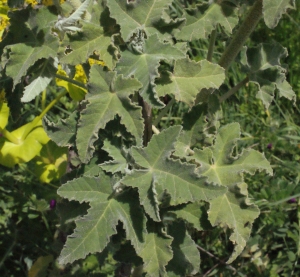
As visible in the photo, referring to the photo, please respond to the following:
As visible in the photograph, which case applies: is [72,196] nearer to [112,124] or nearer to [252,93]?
[112,124]

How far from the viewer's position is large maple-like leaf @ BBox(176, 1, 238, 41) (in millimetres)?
1221

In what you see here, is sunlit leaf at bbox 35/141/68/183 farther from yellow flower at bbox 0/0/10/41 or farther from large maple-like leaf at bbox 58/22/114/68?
large maple-like leaf at bbox 58/22/114/68

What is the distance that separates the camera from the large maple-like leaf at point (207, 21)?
4.00 ft

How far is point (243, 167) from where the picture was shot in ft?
4.38

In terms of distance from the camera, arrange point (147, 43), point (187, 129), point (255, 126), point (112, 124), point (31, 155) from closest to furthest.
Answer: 1. point (147, 43)
2. point (112, 124)
3. point (187, 129)
4. point (31, 155)
5. point (255, 126)

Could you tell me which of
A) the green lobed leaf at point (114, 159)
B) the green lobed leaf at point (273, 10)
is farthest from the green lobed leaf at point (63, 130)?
the green lobed leaf at point (273, 10)

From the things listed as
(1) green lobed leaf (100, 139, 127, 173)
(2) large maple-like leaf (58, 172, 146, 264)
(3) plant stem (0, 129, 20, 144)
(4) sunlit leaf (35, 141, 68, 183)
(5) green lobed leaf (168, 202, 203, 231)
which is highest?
(1) green lobed leaf (100, 139, 127, 173)

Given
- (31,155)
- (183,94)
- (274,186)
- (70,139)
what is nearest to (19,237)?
(31,155)

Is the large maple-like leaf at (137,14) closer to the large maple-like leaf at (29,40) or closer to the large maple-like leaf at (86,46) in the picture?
the large maple-like leaf at (86,46)

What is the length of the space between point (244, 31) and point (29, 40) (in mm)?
563

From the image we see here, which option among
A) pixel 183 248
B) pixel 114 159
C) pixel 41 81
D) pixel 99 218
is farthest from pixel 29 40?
pixel 183 248

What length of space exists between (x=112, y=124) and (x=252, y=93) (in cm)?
149

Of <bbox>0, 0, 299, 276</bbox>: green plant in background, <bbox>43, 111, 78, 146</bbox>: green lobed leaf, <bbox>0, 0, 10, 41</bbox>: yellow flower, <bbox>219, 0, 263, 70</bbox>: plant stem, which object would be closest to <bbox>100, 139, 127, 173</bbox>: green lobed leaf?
<bbox>0, 0, 299, 276</bbox>: green plant in background

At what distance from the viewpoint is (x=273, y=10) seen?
1050mm
